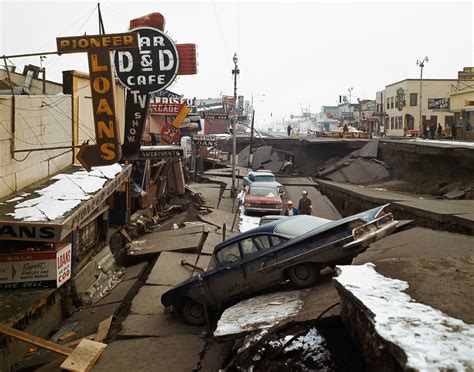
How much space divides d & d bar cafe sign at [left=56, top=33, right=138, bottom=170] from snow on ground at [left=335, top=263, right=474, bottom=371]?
6.32 metres

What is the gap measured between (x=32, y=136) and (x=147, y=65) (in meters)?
4.26

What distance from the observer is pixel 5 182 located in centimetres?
950

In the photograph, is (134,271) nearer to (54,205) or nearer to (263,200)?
(54,205)

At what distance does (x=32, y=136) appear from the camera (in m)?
11.1

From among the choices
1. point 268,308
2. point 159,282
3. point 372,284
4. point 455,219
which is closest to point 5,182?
point 159,282

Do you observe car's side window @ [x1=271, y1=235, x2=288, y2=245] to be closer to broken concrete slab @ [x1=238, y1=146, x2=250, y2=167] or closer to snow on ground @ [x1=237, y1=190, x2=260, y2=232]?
snow on ground @ [x1=237, y1=190, x2=260, y2=232]

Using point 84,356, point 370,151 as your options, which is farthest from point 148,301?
point 370,151

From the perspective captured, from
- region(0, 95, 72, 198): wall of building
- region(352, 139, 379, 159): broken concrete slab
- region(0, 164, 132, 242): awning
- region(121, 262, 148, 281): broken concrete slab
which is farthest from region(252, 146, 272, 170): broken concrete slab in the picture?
region(0, 164, 132, 242): awning

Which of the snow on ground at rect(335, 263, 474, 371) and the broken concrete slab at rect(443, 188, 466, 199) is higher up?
the snow on ground at rect(335, 263, 474, 371)

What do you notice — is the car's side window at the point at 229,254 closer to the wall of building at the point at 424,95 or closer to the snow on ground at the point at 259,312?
the snow on ground at the point at 259,312

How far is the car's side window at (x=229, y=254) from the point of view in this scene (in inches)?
337

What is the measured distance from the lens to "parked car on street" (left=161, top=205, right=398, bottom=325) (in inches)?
301

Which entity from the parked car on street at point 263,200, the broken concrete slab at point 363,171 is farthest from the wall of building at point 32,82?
the broken concrete slab at point 363,171

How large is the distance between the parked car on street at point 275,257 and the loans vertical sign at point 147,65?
6927 millimetres
